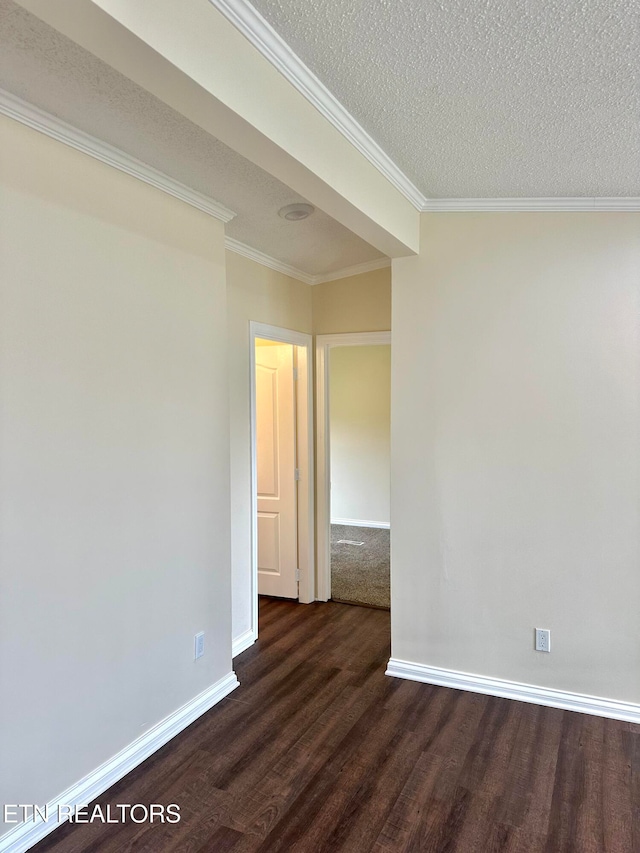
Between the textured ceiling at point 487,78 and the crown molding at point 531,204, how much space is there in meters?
0.17

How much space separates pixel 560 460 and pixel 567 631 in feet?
2.91

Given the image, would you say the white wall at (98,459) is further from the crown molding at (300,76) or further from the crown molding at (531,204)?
the crown molding at (531,204)

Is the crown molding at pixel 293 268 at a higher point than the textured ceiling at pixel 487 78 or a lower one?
higher

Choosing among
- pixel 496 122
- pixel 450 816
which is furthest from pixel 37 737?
pixel 496 122

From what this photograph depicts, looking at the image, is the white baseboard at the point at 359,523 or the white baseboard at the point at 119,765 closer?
the white baseboard at the point at 119,765

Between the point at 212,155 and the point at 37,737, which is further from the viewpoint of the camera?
the point at 212,155

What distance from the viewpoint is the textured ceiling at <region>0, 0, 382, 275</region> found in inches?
61.4

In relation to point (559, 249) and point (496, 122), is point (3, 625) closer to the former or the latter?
point (496, 122)

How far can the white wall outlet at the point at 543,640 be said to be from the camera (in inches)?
108

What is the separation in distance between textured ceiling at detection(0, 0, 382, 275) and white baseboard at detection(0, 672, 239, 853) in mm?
2532

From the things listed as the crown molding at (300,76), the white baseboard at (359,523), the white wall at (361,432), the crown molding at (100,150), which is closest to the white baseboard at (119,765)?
the crown molding at (100,150)

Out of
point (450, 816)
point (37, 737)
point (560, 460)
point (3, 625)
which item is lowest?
point (450, 816)

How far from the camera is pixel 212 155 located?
2.23m

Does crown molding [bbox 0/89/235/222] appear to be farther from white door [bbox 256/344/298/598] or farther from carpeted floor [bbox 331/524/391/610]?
carpeted floor [bbox 331/524/391/610]
